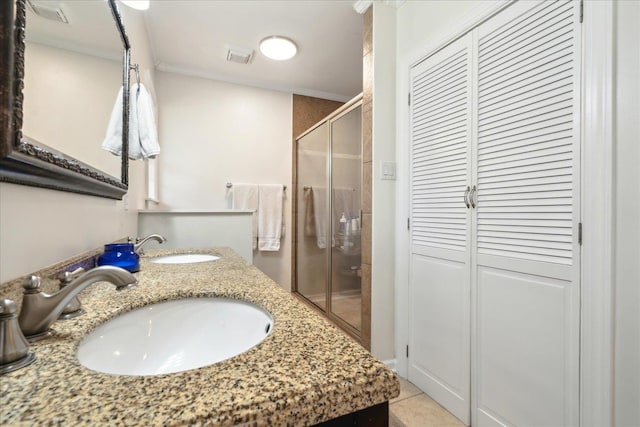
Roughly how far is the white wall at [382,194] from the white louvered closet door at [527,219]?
0.55 metres

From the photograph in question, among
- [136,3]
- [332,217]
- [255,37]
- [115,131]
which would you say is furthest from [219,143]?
[115,131]

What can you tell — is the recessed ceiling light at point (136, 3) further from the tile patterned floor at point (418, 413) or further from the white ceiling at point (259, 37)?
the tile patterned floor at point (418, 413)

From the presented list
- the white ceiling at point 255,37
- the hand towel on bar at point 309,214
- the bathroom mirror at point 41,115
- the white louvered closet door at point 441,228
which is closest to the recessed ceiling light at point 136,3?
the white ceiling at point 255,37

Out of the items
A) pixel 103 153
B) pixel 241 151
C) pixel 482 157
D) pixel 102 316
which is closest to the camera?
pixel 102 316

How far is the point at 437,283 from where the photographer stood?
1551 mm

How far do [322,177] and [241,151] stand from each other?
949 millimetres

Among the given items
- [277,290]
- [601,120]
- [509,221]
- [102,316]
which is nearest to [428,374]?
[509,221]

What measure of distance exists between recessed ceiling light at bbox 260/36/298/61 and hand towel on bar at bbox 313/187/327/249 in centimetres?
120

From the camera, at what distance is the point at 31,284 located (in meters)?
0.45

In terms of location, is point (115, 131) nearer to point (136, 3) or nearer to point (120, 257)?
point (120, 257)

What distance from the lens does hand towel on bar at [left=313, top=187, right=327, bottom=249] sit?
2.86 meters

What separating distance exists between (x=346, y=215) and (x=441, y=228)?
1.04 m

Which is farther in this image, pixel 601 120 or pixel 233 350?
pixel 601 120

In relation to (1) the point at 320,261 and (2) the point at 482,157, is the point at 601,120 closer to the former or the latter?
(2) the point at 482,157
